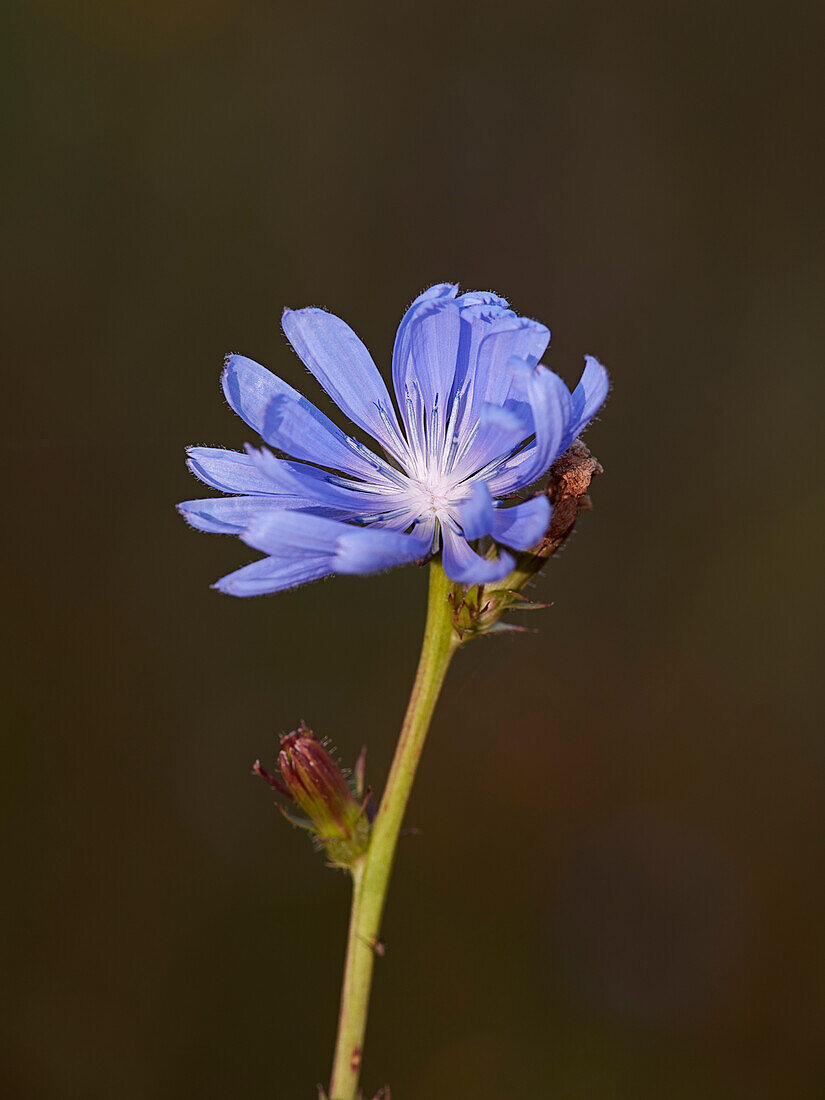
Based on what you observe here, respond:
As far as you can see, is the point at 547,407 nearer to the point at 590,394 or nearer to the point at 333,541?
the point at 590,394

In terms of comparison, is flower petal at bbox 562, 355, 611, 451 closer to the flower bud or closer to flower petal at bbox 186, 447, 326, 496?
flower petal at bbox 186, 447, 326, 496

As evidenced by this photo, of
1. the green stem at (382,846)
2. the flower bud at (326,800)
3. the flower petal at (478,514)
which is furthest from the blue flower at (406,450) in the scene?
the flower bud at (326,800)

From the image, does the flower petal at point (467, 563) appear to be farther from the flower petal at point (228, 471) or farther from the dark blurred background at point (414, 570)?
the dark blurred background at point (414, 570)

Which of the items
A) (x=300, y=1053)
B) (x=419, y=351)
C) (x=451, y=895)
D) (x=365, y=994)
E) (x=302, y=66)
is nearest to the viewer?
(x=365, y=994)

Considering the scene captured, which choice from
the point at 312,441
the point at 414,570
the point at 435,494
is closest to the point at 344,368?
the point at 312,441

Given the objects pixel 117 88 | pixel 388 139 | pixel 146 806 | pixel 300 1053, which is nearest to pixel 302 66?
pixel 388 139

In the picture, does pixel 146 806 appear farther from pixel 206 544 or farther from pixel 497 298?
pixel 497 298

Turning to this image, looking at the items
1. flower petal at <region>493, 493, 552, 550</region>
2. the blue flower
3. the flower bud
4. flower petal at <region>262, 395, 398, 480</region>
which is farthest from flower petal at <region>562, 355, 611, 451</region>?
the flower bud
